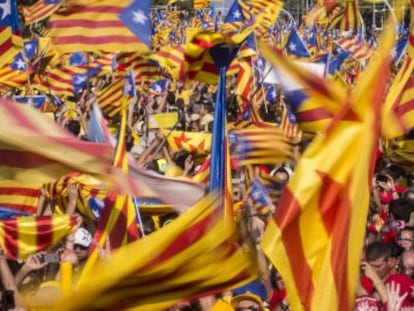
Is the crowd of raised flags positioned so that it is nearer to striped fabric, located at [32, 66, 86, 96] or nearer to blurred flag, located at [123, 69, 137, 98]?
blurred flag, located at [123, 69, 137, 98]

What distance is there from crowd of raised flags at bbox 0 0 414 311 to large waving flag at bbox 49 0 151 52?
0.5 inches

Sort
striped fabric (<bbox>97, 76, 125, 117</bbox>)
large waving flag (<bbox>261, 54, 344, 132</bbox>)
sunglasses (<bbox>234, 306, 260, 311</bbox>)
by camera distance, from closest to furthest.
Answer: large waving flag (<bbox>261, 54, 344, 132</bbox>) < sunglasses (<bbox>234, 306, 260, 311</bbox>) < striped fabric (<bbox>97, 76, 125, 117</bbox>)

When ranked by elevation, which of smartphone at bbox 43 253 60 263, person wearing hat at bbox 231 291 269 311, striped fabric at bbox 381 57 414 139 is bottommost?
smartphone at bbox 43 253 60 263

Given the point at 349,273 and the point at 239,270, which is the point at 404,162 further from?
the point at 239,270

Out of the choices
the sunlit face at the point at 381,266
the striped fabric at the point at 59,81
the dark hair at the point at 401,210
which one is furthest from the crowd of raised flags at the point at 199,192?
the striped fabric at the point at 59,81

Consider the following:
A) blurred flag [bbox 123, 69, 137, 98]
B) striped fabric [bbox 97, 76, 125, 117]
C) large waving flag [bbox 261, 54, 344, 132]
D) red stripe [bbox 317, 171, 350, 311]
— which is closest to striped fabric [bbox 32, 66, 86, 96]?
blurred flag [bbox 123, 69, 137, 98]

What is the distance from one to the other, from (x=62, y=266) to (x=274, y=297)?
3.51 ft

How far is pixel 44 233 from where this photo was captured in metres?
7.17

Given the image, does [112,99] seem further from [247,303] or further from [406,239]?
[247,303]

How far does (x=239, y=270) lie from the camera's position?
3.96m

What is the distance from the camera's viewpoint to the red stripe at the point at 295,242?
4641mm

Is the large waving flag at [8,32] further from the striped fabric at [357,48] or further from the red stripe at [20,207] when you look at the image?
the striped fabric at [357,48]

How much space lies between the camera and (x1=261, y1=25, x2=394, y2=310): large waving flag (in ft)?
15.1

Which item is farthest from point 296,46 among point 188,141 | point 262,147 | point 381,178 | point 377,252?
point 377,252
